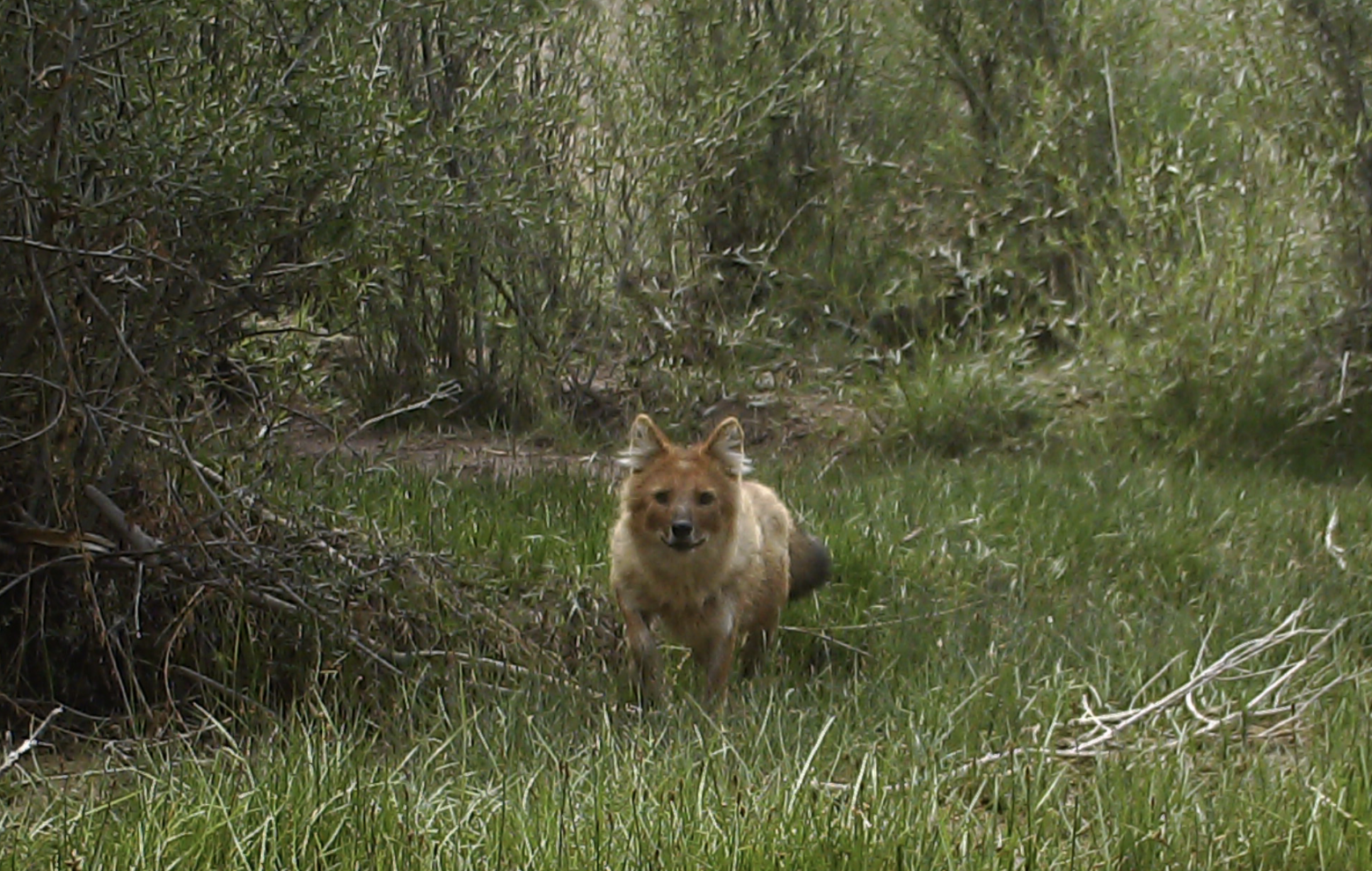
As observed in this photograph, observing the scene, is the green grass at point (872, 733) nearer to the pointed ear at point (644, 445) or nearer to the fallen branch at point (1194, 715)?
the fallen branch at point (1194, 715)

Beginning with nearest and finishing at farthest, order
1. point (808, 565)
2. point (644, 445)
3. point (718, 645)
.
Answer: point (718, 645)
point (644, 445)
point (808, 565)

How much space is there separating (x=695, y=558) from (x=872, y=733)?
178 cm

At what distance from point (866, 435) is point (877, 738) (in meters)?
6.40

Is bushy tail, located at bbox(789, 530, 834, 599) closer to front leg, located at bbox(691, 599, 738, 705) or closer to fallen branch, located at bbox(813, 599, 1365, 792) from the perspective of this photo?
front leg, located at bbox(691, 599, 738, 705)

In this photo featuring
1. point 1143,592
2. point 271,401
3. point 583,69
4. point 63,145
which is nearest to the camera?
point 63,145

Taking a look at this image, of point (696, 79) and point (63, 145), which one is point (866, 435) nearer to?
point (696, 79)

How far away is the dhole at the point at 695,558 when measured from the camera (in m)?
6.91

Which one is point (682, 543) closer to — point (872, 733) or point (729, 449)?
point (729, 449)

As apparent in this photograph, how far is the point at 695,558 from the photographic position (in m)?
7.00

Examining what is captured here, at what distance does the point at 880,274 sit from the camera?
1301 centimetres

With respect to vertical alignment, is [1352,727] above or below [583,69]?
below

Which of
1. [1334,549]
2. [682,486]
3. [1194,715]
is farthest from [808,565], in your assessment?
[1194,715]

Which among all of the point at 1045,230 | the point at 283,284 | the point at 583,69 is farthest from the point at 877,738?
the point at 1045,230

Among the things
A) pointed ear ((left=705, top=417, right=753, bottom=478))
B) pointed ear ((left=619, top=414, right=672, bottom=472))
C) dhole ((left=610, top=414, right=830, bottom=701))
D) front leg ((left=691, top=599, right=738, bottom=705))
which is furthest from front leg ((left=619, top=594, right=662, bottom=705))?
pointed ear ((left=705, top=417, right=753, bottom=478))
